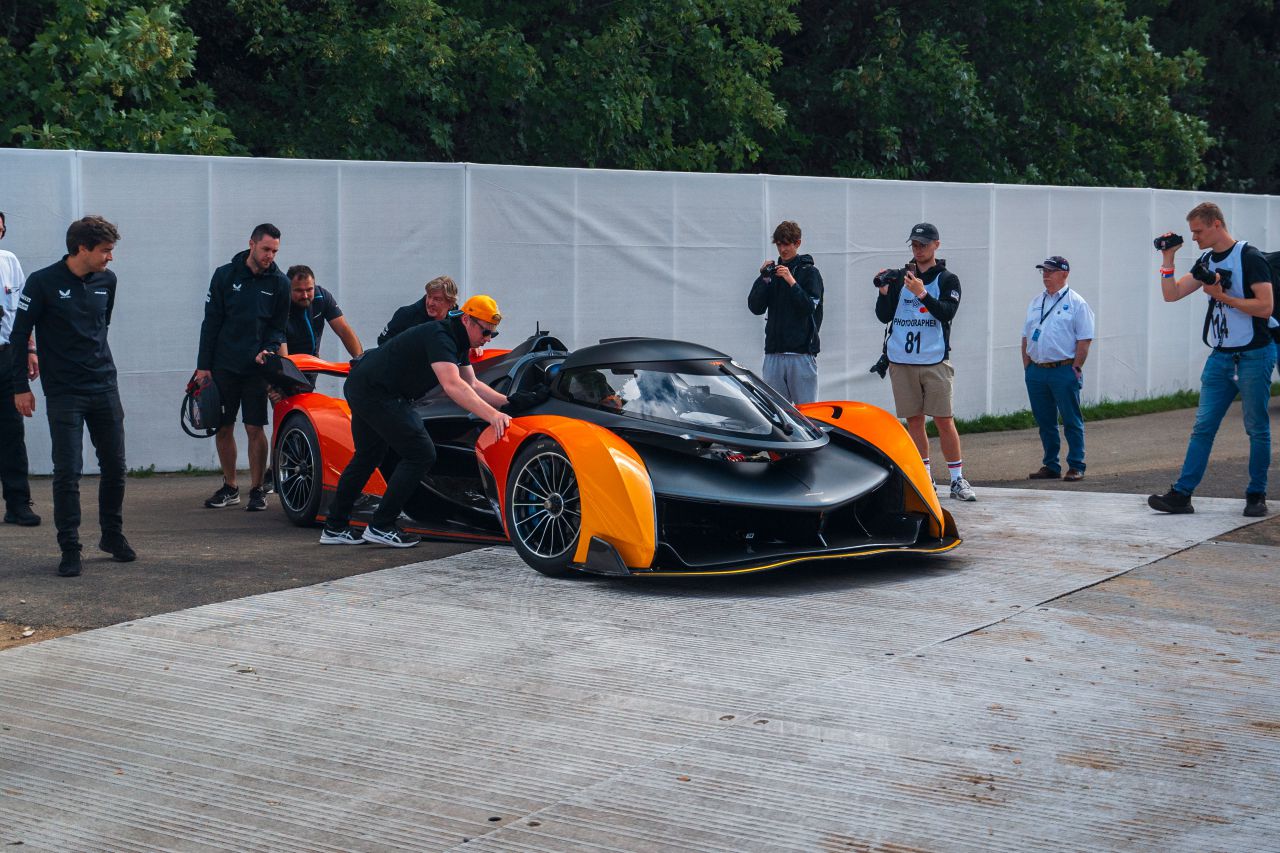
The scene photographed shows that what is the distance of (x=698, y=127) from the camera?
19984mm

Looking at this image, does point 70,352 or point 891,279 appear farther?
point 891,279

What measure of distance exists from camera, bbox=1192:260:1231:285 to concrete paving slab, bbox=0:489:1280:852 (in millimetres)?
2328

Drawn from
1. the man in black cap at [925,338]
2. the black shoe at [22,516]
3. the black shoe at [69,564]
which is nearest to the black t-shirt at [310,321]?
the black shoe at [22,516]

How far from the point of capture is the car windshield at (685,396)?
816cm

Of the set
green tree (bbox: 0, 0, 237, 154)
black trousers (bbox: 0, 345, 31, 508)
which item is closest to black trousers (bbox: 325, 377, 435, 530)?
black trousers (bbox: 0, 345, 31, 508)

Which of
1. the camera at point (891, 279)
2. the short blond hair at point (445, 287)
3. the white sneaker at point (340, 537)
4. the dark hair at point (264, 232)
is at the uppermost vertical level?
the dark hair at point (264, 232)

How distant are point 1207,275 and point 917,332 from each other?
2.01m

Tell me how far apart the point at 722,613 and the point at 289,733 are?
237 cm

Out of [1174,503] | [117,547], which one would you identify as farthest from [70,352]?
[1174,503]

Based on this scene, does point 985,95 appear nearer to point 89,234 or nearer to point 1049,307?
point 1049,307

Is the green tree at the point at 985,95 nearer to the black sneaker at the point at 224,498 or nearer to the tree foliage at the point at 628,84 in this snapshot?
the tree foliage at the point at 628,84

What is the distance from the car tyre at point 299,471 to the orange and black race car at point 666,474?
0.54m

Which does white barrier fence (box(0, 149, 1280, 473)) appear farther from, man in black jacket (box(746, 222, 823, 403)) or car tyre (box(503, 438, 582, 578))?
car tyre (box(503, 438, 582, 578))

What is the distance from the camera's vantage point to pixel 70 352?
798 cm
